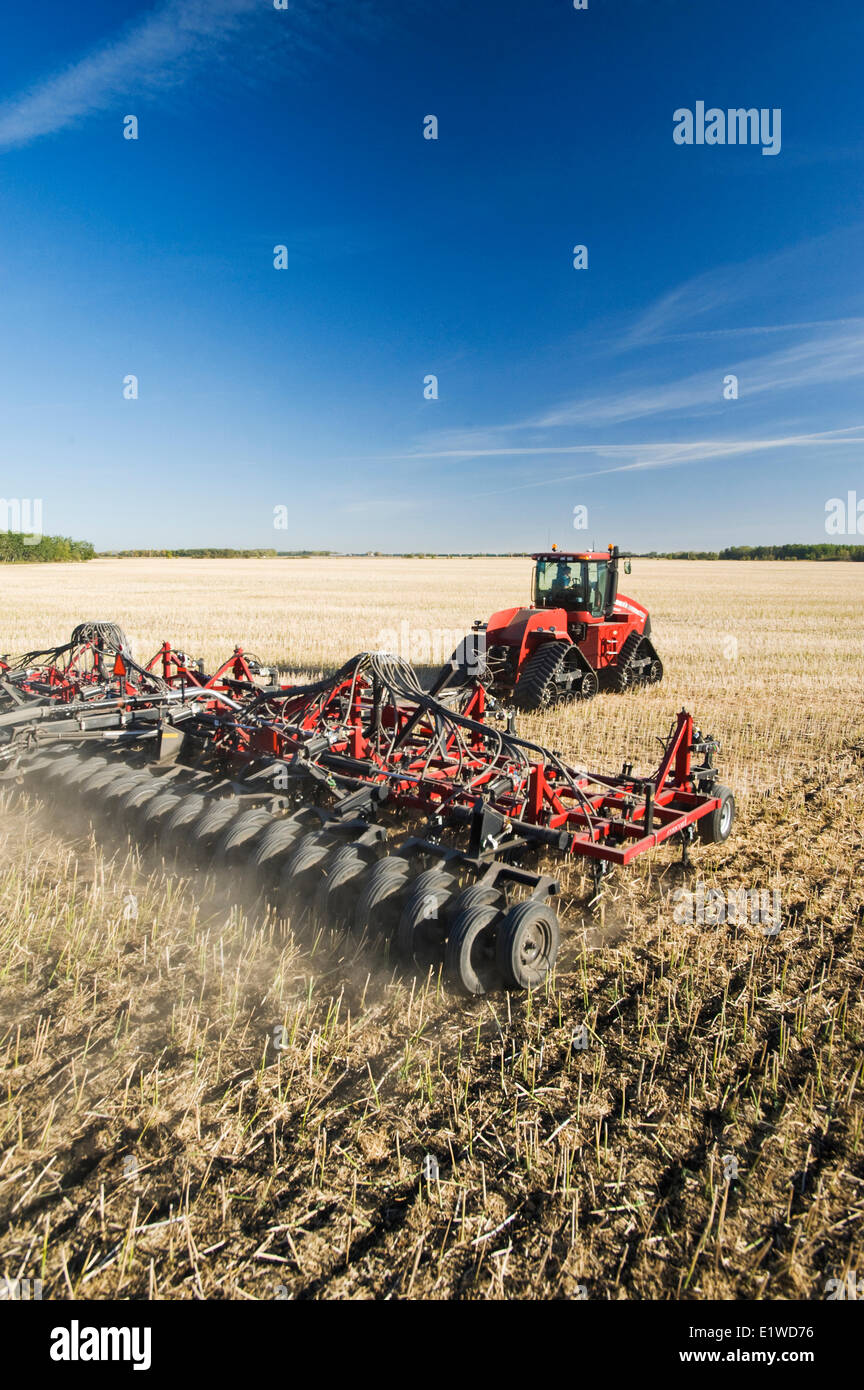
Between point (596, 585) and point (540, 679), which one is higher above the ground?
point (596, 585)

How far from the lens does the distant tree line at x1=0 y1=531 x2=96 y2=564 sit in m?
64.2

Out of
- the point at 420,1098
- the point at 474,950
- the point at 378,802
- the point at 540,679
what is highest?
the point at 540,679

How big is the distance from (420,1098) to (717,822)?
3565 millimetres

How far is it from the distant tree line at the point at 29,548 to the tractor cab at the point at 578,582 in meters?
65.8

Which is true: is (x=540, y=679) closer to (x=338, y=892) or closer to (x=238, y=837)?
(x=238, y=837)

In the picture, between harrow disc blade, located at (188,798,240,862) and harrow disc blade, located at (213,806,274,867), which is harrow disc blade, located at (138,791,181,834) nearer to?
harrow disc blade, located at (188,798,240,862)

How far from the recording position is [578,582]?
11062 millimetres

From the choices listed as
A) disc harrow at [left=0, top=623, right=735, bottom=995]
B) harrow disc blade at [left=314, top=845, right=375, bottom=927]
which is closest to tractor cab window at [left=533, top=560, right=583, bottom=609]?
disc harrow at [left=0, top=623, right=735, bottom=995]

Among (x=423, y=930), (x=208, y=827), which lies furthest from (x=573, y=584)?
(x=423, y=930)

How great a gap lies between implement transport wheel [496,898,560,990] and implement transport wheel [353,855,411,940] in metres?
0.60

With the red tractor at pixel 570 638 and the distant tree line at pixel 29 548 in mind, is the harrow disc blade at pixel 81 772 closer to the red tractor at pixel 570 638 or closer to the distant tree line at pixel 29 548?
the red tractor at pixel 570 638

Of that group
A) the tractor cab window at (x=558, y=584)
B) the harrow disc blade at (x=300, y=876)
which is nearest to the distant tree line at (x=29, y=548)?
the tractor cab window at (x=558, y=584)

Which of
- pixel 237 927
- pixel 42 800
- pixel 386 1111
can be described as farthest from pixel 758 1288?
pixel 42 800
